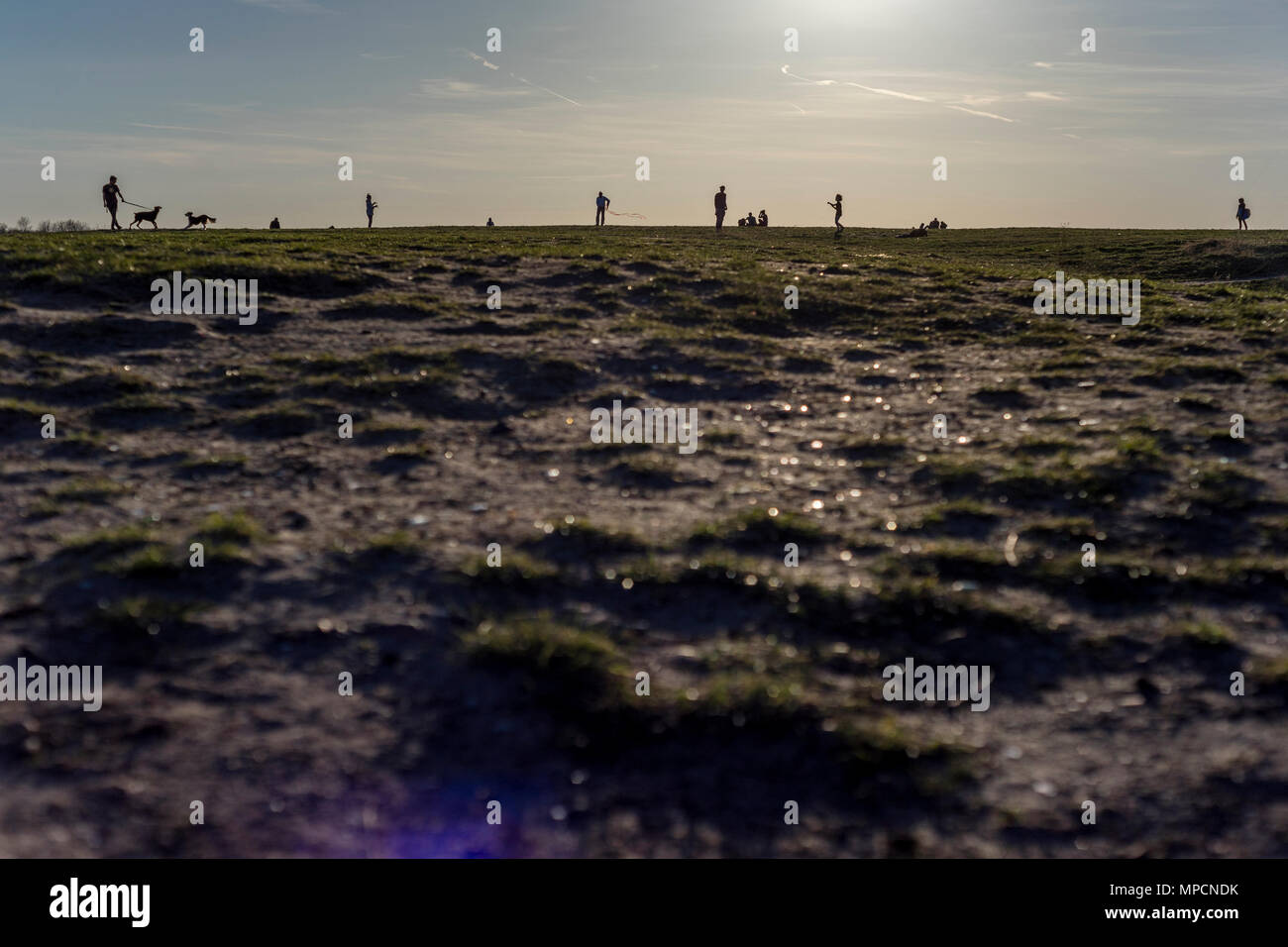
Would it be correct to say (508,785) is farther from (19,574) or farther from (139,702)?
(19,574)

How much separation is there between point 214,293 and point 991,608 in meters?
16.7

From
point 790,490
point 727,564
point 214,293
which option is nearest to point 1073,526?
point 790,490
